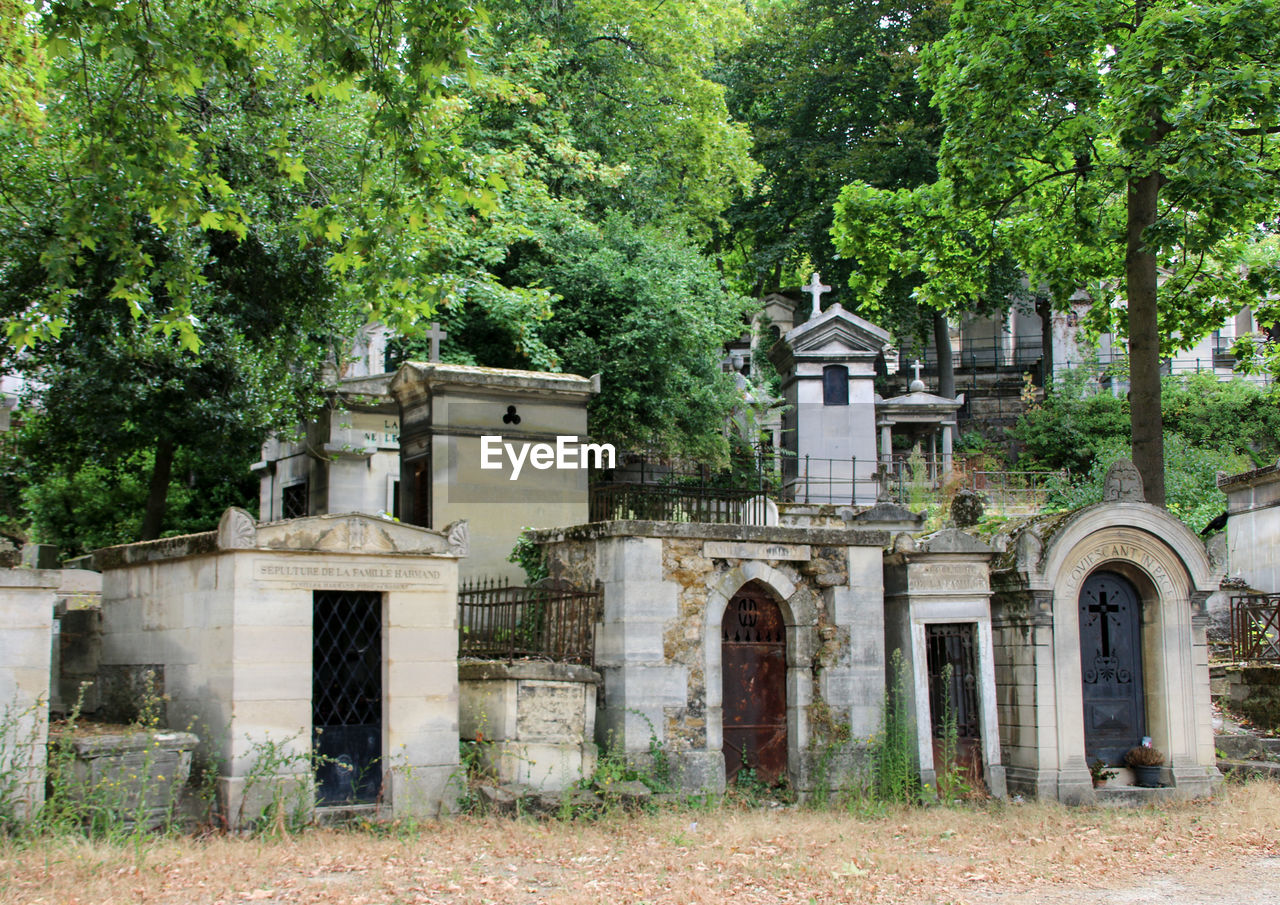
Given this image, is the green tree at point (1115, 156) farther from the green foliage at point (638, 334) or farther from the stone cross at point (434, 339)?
the stone cross at point (434, 339)

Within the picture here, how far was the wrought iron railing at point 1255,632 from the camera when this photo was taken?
1546 cm

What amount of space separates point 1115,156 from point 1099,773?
27.9 feet

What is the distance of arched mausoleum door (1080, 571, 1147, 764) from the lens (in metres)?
12.4

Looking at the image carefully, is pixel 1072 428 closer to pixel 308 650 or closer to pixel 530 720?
pixel 530 720

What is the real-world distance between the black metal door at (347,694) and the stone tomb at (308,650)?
0.04 feet

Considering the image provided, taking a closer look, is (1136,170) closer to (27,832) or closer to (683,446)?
(683,446)

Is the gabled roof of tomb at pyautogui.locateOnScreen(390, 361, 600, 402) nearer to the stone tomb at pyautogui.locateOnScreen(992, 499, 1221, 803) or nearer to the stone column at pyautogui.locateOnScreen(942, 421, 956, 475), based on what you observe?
the stone tomb at pyautogui.locateOnScreen(992, 499, 1221, 803)

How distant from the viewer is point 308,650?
29.8 feet

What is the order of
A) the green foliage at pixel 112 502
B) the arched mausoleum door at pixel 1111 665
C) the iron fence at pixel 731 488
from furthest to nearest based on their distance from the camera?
the green foliage at pixel 112 502
the iron fence at pixel 731 488
the arched mausoleum door at pixel 1111 665

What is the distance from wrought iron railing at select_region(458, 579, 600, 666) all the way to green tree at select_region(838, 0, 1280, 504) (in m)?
7.29

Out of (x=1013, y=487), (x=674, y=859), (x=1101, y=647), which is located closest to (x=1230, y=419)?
(x=1013, y=487)

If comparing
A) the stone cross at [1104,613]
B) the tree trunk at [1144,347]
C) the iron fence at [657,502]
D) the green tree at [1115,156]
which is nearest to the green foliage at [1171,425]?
the green tree at [1115,156]

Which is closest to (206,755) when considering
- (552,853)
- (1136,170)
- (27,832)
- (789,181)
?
(27,832)

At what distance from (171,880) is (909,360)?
31.9 m
